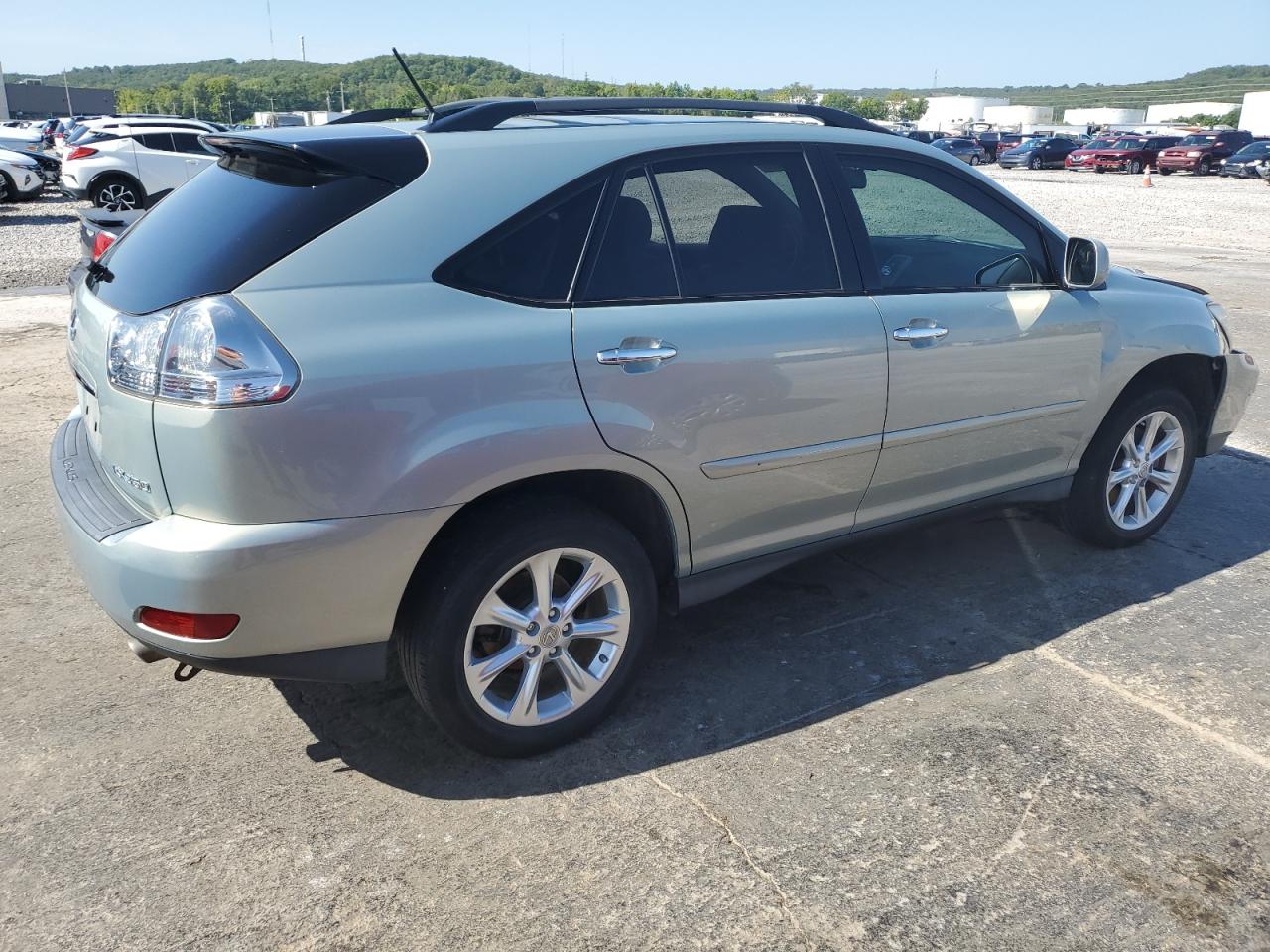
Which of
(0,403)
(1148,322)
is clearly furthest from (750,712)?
(0,403)

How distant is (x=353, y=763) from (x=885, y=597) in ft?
7.01

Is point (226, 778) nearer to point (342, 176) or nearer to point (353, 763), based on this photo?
point (353, 763)

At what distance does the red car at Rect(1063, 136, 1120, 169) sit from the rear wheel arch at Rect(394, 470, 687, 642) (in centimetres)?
4237

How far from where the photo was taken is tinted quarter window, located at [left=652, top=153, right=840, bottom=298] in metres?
3.27

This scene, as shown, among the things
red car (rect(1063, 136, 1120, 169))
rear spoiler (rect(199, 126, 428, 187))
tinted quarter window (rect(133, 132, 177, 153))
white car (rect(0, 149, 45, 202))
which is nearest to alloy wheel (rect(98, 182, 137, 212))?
tinted quarter window (rect(133, 132, 177, 153))

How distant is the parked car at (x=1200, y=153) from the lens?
3775 cm

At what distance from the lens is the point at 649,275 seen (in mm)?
3131

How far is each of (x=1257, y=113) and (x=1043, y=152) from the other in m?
51.1

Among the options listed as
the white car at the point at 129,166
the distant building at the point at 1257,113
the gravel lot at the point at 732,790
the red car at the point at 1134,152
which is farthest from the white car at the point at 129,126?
the distant building at the point at 1257,113

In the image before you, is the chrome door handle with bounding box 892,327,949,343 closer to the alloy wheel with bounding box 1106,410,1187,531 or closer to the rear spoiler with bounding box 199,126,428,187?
the alloy wheel with bounding box 1106,410,1187,531

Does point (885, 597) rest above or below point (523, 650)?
below

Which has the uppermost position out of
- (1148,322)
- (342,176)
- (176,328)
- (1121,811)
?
(342,176)

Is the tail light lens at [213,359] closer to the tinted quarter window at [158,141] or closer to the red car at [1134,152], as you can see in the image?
the tinted quarter window at [158,141]

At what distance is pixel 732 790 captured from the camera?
2973 mm
